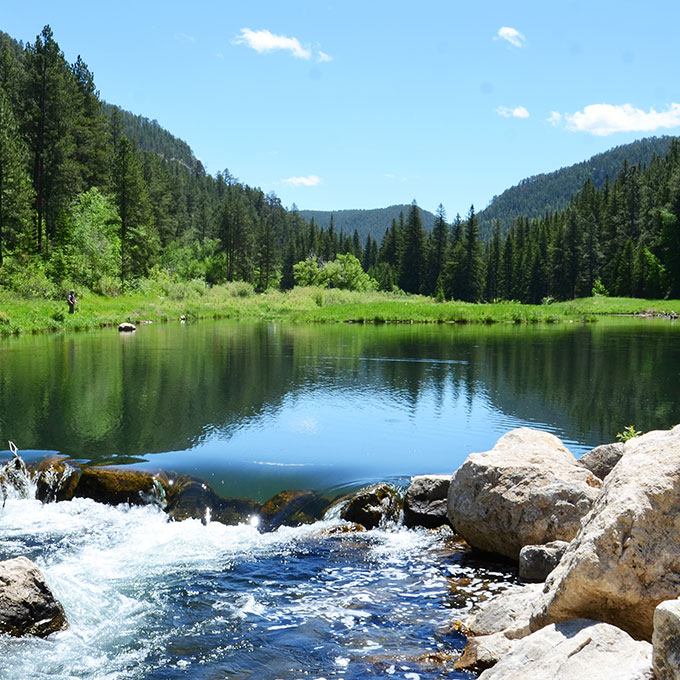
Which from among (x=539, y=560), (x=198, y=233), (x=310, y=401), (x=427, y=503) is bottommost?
(x=427, y=503)

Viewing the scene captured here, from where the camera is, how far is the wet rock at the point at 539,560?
764cm

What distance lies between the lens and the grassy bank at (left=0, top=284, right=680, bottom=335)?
43.2 meters

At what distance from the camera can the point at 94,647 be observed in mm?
6746

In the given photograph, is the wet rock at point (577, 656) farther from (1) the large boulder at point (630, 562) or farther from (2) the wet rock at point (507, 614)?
(2) the wet rock at point (507, 614)

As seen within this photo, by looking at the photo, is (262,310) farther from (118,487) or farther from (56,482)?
(118,487)

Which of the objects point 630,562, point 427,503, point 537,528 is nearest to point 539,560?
point 537,528

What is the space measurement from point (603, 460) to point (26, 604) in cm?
834

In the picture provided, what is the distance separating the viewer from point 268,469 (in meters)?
13.3

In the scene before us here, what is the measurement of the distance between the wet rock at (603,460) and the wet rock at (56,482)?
8.98 metres

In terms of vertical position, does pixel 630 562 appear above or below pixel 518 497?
above

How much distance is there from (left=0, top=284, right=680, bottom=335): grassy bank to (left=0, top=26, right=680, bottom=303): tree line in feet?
11.6

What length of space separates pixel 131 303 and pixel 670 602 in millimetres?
57601

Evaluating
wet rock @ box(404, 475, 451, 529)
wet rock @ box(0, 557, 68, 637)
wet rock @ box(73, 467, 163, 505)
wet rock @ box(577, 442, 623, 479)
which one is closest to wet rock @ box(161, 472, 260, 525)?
wet rock @ box(73, 467, 163, 505)

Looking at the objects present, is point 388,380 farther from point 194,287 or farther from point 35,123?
point 194,287
